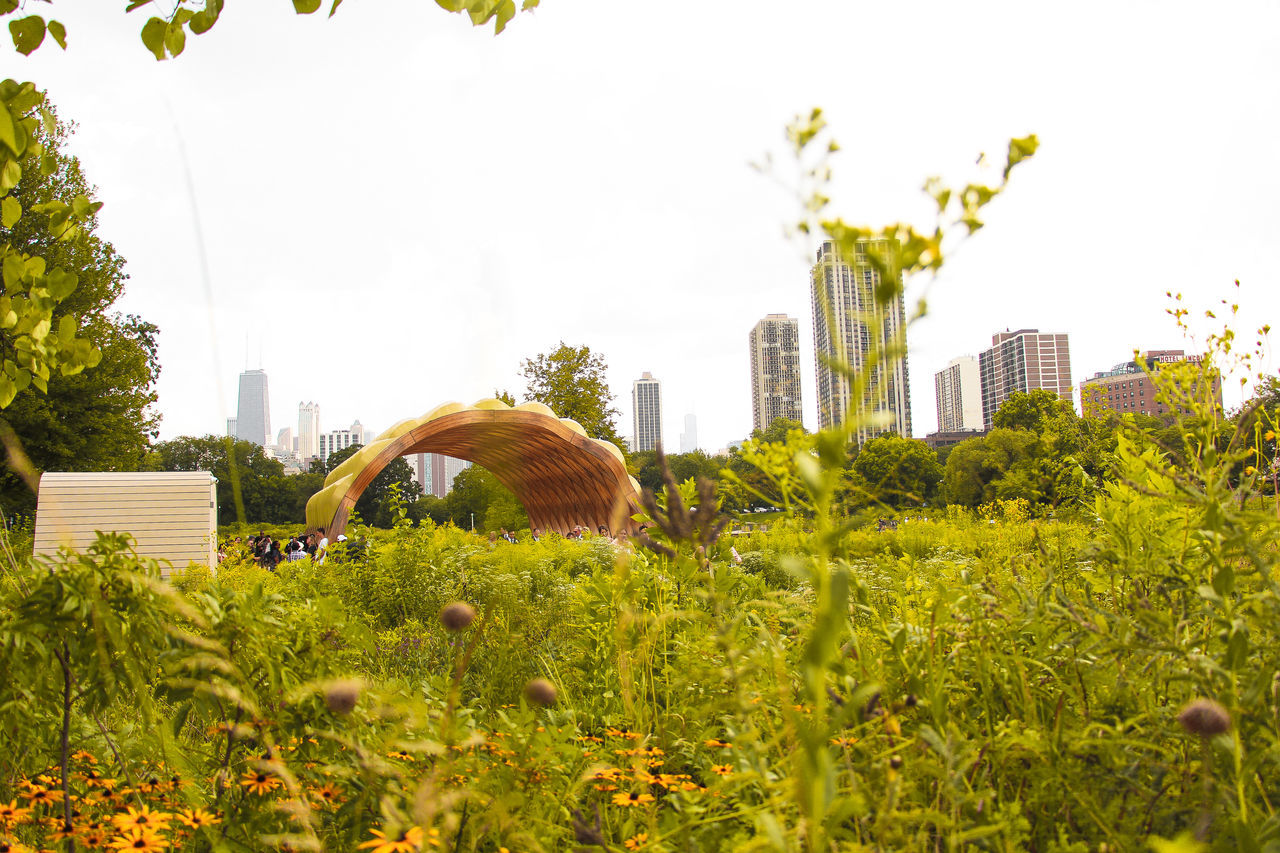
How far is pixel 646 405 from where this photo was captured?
110375 mm

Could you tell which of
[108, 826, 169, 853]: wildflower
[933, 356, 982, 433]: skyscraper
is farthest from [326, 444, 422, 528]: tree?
[108, 826, 169, 853]: wildflower

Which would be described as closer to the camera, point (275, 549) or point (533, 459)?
point (275, 549)

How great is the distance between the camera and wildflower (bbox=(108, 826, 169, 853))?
1.18 m

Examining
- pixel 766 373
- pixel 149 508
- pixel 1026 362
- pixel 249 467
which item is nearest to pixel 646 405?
pixel 766 373

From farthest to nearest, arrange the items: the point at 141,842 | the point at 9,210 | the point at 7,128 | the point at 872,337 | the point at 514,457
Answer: the point at 514,457, the point at 9,210, the point at 7,128, the point at 141,842, the point at 872,337

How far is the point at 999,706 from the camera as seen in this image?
1.64m

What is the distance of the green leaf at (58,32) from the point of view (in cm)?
167

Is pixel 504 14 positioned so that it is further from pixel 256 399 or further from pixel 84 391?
pixel 84 391

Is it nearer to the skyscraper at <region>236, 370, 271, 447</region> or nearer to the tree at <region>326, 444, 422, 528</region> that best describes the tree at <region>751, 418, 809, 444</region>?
the skyscraper at <region>236, 370, 271, 447</region>

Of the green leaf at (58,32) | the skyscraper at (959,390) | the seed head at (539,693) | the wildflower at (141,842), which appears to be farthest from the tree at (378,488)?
the seed head at (539,693)

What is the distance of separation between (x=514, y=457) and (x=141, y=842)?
16086mm

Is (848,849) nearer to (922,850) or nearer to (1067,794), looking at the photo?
(922,850)

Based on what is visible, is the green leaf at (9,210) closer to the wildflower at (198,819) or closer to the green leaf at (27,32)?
the green leaf at (27,32)

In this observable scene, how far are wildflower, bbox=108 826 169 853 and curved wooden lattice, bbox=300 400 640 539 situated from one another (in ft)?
35.0
